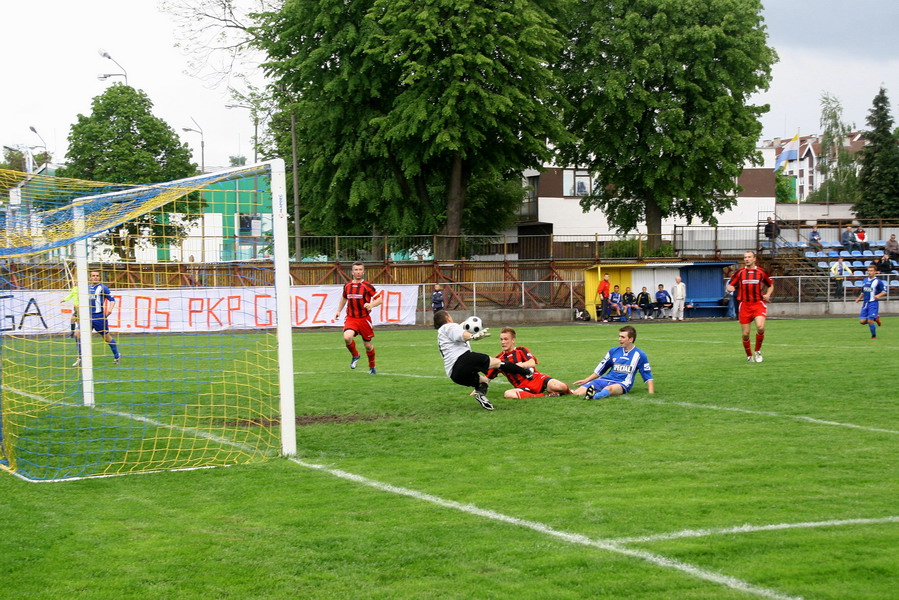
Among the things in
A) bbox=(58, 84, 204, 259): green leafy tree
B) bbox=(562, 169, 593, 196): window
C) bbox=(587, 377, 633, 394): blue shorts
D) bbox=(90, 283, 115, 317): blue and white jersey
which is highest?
bbox=(58, 84, 204, 259): green leafy tree

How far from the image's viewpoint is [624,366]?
12281mm

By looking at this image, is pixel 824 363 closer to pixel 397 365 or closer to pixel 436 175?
pixel 397 365

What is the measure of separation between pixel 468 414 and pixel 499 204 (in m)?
40.4

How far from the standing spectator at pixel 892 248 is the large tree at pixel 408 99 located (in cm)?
1595

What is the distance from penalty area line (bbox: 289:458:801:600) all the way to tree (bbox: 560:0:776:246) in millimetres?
35563

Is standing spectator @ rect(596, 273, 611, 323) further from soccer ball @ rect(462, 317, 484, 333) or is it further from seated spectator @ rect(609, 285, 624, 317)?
soccer ball @ rect(462, 317, 484, 333)

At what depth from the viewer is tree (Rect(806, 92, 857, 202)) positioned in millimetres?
83938

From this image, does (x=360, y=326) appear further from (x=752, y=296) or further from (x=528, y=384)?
(x=752, y=296)

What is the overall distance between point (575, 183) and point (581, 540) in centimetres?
5421

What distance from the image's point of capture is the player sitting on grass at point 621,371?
12.1 m

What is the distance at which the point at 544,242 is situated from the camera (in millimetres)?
39938

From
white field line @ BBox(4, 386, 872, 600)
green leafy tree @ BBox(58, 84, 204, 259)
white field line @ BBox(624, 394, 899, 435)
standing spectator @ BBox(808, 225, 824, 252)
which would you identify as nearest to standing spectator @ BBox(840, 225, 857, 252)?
standing spectator @ BBox(808, 225, 824, 252)

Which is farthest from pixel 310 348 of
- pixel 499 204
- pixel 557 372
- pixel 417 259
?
pixel 499 204

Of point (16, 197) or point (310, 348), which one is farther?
point (310, 348)
